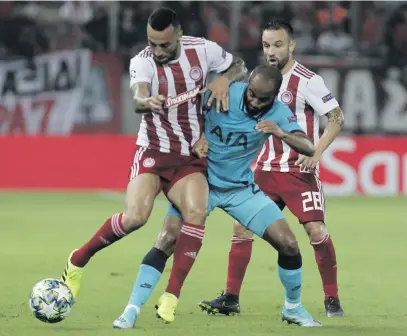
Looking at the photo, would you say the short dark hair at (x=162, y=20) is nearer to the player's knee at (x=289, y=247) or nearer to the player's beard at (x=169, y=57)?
the player's beard at (x=169, y=57)

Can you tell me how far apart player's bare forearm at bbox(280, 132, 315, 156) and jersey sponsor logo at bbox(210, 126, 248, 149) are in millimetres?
406

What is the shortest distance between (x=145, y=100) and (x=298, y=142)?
100 centimetres

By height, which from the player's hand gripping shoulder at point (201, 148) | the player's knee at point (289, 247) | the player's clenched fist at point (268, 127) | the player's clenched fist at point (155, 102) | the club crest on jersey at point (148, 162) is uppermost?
the player's clenched fist at point (155, 102)

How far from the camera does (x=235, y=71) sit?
7547 mm

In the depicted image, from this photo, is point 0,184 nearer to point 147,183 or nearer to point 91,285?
point 91,285

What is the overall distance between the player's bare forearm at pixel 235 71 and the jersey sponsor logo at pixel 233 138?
0.37 meters

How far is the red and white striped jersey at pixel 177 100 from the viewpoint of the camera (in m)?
7.25

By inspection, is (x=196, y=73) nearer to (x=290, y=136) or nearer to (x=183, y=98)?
(x=183, y=98)

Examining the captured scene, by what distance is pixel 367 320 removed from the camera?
7.33m

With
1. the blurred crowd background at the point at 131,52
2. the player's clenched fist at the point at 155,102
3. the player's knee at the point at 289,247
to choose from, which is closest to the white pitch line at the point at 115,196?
the blurred crowd background at the point at 131,52

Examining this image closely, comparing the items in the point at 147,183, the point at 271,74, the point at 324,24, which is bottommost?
the point at 147,183

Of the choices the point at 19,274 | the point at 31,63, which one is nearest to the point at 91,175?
the point at 31,63

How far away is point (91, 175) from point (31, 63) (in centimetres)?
245

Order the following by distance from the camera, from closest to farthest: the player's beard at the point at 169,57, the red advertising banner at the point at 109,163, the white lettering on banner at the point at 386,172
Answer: the player's beard at the point at 169,57 < the red advertising banner at the point at 109,163 < the white lettering on banner at the point at 386,172
